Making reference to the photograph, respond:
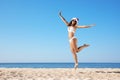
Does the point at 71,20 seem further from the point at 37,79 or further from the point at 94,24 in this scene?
the point at 37,79

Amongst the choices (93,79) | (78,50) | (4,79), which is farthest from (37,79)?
(78,50)

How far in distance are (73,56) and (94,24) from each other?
79.7 inches

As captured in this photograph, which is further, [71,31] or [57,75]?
[71,31]

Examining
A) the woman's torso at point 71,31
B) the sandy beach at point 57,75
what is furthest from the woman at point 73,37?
the sandy beach at point 57,75

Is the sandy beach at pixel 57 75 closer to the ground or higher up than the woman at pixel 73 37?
closer to the ground

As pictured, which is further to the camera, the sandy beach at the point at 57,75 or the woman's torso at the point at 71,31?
the woman's torso at the point at 71,31

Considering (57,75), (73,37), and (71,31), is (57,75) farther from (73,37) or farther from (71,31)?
(71,31)

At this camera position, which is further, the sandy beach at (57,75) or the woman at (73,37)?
the woman at (73,37)

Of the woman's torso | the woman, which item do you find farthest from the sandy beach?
the woman's torso

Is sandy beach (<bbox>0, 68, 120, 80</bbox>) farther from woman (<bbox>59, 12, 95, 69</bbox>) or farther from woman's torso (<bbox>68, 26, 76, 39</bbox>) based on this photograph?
woman's torso (<bbox>68, 26, 76, 39</bbox>)

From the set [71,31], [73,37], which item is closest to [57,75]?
[73,37]

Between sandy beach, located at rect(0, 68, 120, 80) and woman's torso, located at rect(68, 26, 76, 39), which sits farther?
woman's torso, located at rect(68, 26, 76, 39)

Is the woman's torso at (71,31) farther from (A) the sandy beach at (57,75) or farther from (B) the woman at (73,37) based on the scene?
(A) the sandy beach at (57,75)

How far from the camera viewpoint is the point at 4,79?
1114 centimetres
